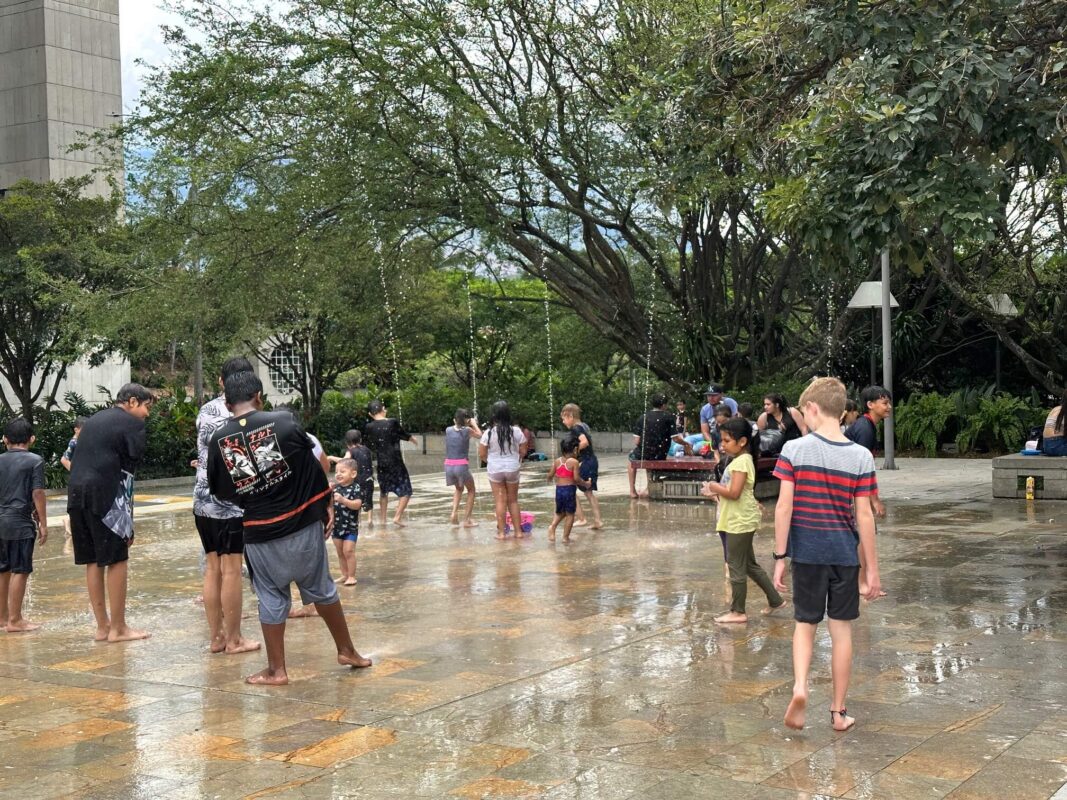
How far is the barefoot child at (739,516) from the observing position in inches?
358

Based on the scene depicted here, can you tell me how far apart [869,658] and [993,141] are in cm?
467

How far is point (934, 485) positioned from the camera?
739 inches

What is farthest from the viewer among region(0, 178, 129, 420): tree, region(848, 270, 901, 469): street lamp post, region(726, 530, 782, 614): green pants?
region(0, 178, 129, 420): tree

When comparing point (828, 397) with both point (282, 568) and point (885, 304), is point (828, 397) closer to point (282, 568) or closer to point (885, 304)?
point (282, 568)

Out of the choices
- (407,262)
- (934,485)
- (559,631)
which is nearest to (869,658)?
(559,631)

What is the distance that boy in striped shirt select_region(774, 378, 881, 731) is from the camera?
6.05 m

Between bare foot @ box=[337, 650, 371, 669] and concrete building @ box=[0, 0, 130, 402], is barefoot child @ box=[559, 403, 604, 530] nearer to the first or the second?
bare foot @ box=[337, 650, 371, 669]

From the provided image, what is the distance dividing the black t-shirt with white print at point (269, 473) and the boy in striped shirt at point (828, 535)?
282 cm

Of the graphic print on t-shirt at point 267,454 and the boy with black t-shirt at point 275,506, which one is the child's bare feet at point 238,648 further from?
the graphic print on t-shirt at point 267,454

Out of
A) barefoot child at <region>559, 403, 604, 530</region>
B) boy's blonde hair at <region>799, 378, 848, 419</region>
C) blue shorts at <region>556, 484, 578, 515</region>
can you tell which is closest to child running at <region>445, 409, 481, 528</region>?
barefoot child at <region>559, 403, 604, 530</region>

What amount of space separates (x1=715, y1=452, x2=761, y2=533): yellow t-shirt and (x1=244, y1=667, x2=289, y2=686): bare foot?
11.6ft

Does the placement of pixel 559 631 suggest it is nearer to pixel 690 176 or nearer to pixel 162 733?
pixel 162 733

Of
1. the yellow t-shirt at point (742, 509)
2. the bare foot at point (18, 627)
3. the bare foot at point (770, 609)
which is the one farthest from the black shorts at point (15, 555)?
the bare foot at point (770, 609)

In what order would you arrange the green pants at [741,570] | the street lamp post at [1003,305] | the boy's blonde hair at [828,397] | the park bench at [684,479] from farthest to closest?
the street lamp post at [1003,305]
the park bench at [684,479]
the green pants at [741,570]
the boy's blonde hair at [828,397]
